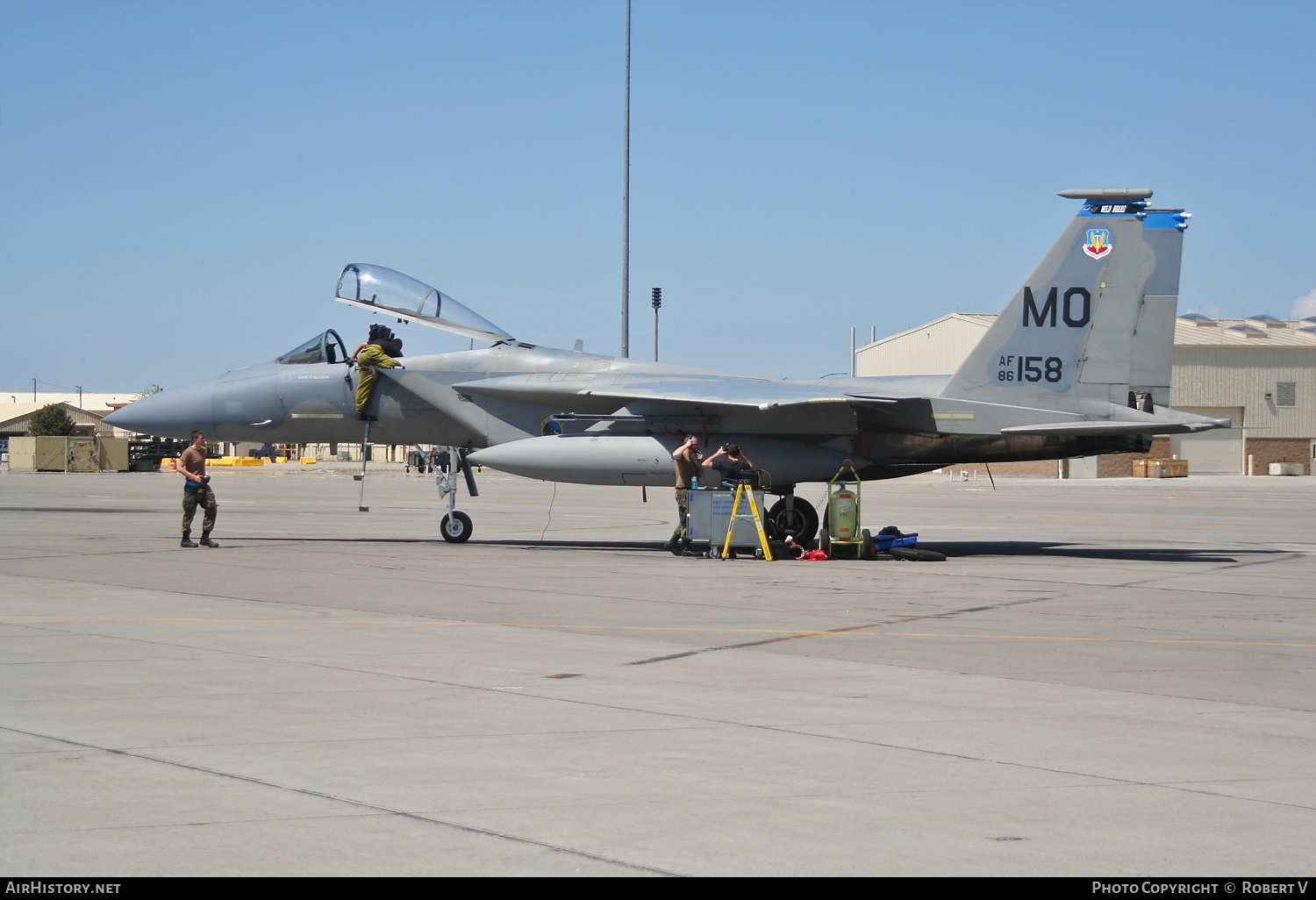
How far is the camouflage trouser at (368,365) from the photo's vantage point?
1898 cm

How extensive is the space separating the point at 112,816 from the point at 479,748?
1.70 metres

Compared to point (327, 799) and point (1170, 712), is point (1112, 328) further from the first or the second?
point (327, 799)

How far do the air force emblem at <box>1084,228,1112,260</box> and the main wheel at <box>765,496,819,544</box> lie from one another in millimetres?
5889

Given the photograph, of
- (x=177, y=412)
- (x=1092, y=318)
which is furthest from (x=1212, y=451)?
(x=177, y=412)

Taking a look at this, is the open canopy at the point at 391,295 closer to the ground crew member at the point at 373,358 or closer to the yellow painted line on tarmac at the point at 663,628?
the ground crew member at the point at 373,358

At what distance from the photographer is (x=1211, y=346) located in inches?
2504

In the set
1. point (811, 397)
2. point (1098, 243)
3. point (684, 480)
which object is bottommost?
point (684, 480)

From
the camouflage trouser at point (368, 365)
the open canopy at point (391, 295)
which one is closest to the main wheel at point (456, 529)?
the camouflage trouser at point (368, 365)

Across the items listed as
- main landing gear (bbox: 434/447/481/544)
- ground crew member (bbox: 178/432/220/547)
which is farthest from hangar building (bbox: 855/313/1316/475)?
ground crew member (bbox: 178/432/220/547)

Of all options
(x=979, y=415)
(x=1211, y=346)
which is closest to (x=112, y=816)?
(x=979, y=415)

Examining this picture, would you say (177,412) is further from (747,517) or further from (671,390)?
(747,517)

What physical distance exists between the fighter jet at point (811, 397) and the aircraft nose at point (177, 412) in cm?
5

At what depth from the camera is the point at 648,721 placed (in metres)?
6.23

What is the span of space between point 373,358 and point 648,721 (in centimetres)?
1389
